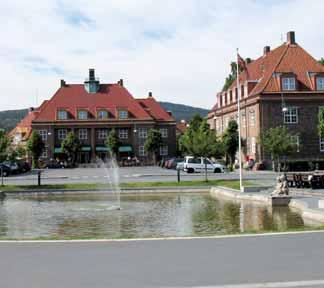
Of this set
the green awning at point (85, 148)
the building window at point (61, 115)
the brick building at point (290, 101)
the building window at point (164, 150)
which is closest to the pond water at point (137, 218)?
the brick building at point (290, 101)

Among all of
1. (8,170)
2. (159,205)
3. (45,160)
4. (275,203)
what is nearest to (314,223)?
(275,203)

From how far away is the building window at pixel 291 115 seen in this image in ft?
214

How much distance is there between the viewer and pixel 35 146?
83.8 m

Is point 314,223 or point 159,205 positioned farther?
point 159,205

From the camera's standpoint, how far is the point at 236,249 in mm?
11797

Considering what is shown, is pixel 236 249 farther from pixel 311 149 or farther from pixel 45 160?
pixel 45 160

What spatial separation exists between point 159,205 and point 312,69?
4435 cm

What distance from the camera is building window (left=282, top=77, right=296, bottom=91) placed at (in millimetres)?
64938

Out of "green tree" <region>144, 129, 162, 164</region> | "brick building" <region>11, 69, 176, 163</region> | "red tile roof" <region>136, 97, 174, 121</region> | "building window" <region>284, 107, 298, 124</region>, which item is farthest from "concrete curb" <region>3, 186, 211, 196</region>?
"red tile roof" <region>136, 97, 174, 121</region>

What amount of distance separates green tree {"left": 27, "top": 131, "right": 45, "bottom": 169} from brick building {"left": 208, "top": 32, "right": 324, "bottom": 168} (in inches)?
1260

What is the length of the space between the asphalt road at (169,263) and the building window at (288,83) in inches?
2094

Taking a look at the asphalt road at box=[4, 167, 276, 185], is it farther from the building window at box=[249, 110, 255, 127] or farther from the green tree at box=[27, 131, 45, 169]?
the green tree at box=[27, 131, 45, 169]

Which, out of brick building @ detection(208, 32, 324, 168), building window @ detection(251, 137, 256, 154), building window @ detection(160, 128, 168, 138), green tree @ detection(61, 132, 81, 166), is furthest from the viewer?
building window @ detection(160, 128, 168, 138)

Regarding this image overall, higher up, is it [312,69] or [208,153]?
[312,69]
